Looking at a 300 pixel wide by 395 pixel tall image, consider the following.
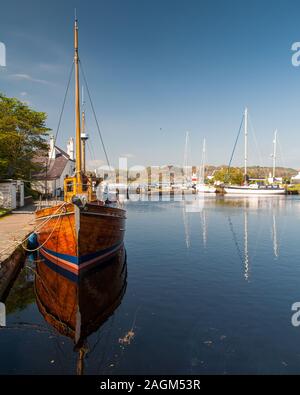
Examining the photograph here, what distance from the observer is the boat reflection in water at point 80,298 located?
10344mm

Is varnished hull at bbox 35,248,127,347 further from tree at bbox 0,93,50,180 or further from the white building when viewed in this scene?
the white building

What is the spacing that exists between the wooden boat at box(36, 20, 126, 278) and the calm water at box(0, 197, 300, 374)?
1802 mm

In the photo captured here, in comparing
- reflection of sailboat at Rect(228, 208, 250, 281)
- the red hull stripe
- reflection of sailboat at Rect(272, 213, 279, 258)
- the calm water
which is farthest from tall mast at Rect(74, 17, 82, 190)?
reflection of sailboat at Rect(272, 213, 279, 258)

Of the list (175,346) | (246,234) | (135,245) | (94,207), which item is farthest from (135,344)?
(246,234)

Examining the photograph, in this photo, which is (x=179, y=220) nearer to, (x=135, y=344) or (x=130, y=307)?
(x=130, y=307)

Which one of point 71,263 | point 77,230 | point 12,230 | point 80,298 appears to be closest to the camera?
point 80,298

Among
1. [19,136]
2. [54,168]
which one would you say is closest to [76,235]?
[19,136]

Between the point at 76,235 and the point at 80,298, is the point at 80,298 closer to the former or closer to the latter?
the point at 80,298

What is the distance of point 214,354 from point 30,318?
262 inches

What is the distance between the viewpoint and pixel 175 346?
904cm

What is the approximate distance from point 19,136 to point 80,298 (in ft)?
98.6

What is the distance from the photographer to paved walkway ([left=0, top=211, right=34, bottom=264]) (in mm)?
16112

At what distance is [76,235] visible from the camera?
1439 centimetres

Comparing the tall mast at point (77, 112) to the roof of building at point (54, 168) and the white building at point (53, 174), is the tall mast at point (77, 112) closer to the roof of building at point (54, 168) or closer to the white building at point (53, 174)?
the white building at point (53, 174)
